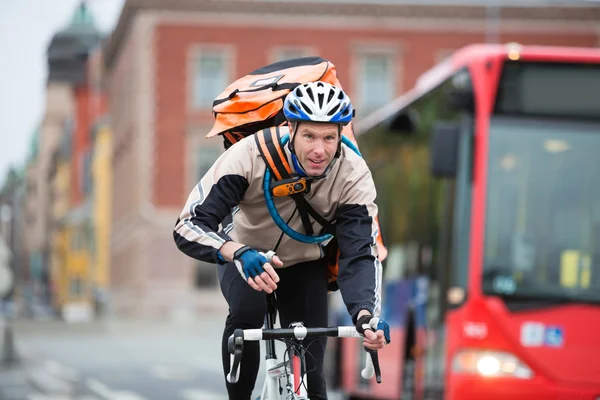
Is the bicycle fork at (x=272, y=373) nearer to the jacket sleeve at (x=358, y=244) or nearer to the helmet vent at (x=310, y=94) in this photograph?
the jacket sleeve at (x=358, y=244)

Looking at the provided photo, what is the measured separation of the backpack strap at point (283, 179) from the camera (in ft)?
16.3

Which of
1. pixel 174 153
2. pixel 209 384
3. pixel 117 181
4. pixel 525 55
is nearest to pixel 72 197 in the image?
pixel 117 181

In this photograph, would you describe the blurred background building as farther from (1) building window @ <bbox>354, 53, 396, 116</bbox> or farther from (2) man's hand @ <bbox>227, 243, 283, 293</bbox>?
(2) man's hand @ <bbox>227, 243, 283, 293</bbox>

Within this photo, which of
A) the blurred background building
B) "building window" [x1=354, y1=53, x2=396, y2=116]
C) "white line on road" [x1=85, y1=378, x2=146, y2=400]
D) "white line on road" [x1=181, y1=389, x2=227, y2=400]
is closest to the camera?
"white line on road" [x1=85, y1=378, x2=146, y2=400]

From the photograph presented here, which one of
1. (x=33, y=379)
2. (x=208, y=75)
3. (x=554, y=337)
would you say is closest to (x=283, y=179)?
(x=554, y=337)

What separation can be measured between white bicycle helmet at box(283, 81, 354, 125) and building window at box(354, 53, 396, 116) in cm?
5138

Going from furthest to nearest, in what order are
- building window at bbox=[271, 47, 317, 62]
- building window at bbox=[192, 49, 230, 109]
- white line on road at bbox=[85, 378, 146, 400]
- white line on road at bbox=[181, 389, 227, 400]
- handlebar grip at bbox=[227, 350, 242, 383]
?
building window at bbox=[271, 47, 317, 62] → building window at bbox=[192, 49, 230, 109] → white line on road at bbox=[181, 389, 227, 400] → white line on road at bbox=[85, 378, 146, 400] → handlebar grip at bbox=[227, 350, 242, 383]

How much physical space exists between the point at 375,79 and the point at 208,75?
7202 millimetres

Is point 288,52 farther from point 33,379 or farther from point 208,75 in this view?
point 33,379

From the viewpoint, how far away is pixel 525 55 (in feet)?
33.1

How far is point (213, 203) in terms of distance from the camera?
4957 mm

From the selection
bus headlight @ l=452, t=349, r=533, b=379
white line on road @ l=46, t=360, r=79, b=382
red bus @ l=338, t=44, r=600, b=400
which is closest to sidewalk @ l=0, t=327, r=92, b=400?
white line on road @ l=46, t=360, r=79, b=382

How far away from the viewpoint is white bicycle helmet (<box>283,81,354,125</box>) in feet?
15.9

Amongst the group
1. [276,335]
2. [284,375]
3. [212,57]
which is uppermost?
[212,57]
